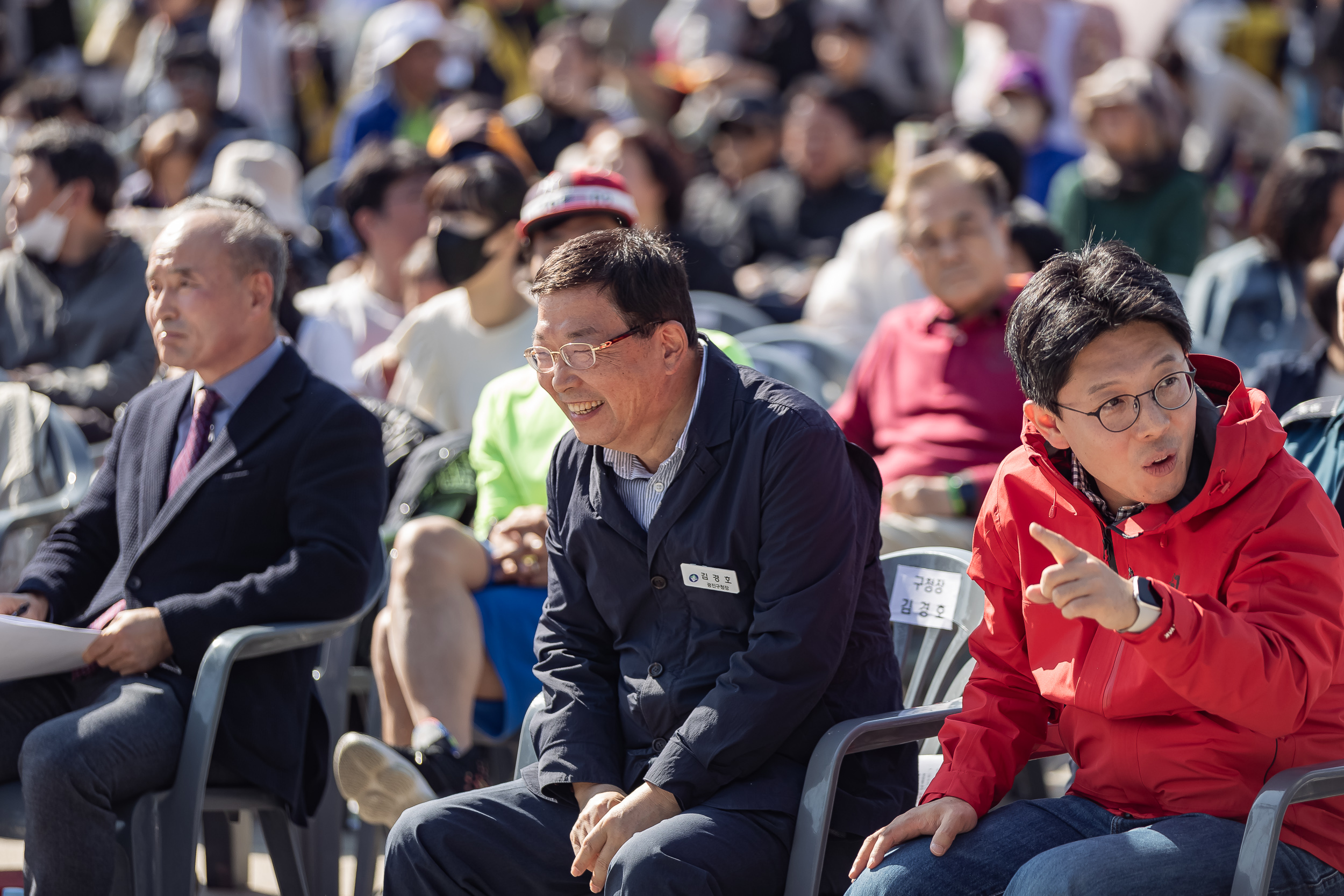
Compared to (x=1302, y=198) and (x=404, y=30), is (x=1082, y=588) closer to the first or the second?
(x=1302, y=198)

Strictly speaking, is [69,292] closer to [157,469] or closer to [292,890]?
[157,469]

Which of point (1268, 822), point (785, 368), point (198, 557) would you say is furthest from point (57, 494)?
point (1268, 822)

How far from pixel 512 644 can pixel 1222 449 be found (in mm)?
1901

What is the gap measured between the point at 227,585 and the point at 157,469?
397 millimetres

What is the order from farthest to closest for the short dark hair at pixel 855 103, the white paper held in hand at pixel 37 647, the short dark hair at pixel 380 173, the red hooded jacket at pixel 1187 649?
the short dark hair at pixel 855 103
the short dark hair at pixel 380 173
the white paper held in hand at pixel 37 647
the red hooded jacket at pixel 1187 649

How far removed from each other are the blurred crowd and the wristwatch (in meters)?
→ 1.92

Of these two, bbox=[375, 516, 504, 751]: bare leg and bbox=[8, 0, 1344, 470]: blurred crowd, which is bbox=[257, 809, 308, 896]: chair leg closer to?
bbox=[375, 516, 504, 751]: bare leg

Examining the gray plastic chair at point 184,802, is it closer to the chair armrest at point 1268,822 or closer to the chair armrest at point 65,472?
the chair armrest at point 65,472

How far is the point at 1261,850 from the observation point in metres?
2.00

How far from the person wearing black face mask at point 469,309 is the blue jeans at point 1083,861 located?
2.54m

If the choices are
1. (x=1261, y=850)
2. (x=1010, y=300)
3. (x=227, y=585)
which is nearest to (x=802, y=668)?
(x=1261, y=850)

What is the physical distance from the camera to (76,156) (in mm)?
5141

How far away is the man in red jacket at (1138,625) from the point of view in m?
2.04

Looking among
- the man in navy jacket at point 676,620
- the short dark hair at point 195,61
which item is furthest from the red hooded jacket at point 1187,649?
the short dark hair at point 195,61
